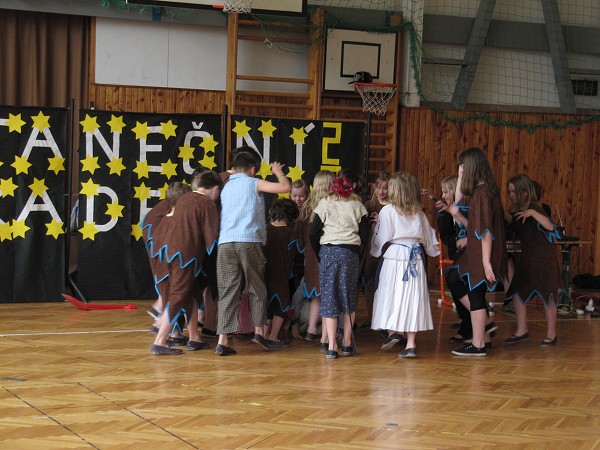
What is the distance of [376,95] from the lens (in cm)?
1060

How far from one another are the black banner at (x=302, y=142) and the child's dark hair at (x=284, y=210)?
2.05 metres

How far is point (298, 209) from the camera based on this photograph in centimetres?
664

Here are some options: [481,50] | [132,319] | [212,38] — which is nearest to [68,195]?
[132,319]

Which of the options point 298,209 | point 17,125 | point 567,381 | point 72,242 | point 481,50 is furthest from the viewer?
point 481,50

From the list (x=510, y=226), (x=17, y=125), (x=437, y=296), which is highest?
(x=17, y=125)

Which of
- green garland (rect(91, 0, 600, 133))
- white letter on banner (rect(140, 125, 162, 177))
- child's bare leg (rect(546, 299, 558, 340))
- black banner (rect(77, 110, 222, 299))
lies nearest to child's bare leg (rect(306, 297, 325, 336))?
child's bare leg (rect(546, 299, 558, 340))

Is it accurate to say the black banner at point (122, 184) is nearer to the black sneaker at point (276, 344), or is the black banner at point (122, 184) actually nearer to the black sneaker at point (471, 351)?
the black sneaker at point (276, 344)

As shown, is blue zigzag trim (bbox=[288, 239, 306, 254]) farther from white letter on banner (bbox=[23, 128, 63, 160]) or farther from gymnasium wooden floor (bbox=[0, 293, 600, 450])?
white letter on banner (bbox=[23, 128, 63, 160])

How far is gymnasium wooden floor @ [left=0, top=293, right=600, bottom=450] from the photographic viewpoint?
420 cm

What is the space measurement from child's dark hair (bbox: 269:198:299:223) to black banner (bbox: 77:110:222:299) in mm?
2227

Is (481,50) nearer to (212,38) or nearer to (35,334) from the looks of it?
(212,38)

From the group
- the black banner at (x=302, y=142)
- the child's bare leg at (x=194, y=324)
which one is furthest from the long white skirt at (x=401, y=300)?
the black banner at (x=302, y=142)

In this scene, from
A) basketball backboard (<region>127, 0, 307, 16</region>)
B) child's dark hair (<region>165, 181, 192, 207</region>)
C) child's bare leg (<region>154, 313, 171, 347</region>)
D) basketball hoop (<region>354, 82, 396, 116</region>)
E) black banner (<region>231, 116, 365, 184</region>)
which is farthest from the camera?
basketball hoop (<region>354, 82, 396, 116</region>)

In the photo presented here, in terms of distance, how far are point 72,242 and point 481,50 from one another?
18.3 feet
